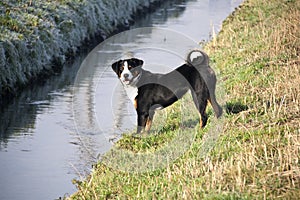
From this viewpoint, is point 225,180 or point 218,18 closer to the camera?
point 225,180

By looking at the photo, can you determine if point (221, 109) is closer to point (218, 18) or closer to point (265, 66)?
→ point (265, 66)

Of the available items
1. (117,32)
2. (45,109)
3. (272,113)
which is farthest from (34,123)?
(117,32)

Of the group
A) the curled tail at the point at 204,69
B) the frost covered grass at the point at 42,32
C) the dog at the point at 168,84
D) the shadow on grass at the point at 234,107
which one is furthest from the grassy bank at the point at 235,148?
the frost covered grass at the point at 42,32

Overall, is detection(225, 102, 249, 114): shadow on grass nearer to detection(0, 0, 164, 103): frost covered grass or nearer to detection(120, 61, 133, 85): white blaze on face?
detection(120, 61, 133, 85): white blaze on face

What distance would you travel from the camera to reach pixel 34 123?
12.5 m

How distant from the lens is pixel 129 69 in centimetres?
938

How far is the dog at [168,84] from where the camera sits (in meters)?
9.48

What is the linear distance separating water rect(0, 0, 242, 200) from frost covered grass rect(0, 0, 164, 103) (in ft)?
1.31

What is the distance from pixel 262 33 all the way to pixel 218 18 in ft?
37.8

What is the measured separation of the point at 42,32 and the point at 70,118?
4.81 m

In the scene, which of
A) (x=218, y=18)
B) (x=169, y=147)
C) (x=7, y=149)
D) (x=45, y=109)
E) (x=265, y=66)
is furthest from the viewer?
(x=218, y=18)

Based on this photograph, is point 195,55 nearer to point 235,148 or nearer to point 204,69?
point 204,69

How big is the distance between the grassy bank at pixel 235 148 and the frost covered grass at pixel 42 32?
4529 mm

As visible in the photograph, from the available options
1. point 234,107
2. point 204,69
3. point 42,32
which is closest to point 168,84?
point 204,69
